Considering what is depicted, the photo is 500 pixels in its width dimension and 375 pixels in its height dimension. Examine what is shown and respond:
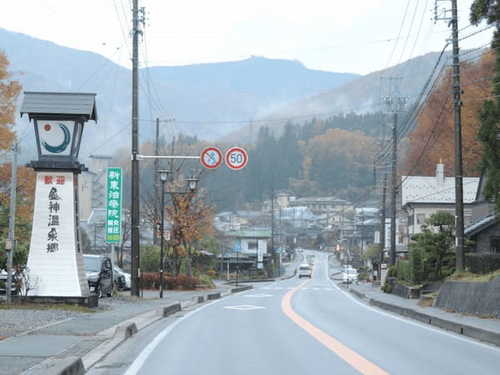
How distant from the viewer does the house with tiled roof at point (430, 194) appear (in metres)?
71.3

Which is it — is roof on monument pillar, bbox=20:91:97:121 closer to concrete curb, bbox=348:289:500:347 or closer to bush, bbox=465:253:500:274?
concrete curb, bbox=348:289:500:347

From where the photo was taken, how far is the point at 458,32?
30109 mm

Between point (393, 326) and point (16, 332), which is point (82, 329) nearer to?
point (16, 332)

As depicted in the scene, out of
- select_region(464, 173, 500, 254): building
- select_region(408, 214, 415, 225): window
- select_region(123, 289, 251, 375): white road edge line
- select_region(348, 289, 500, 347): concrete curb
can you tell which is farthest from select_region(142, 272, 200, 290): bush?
select_region(408, 214, 415, 225): window

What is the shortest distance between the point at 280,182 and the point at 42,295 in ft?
502

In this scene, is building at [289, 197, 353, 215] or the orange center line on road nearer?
the orange center line on road

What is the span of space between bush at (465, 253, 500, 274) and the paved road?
15.7 metres

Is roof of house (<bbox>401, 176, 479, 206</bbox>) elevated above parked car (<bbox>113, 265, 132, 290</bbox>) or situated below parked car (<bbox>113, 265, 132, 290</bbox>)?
above

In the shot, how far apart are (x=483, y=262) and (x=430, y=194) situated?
118 ft

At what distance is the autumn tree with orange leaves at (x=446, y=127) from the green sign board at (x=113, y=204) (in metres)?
26.5

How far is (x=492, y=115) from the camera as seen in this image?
78.0 feet

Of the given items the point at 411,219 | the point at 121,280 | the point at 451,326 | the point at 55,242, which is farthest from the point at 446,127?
the point at 451,326

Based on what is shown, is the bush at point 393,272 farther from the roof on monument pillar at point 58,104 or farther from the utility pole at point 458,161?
the roof on monument pillar at point 58,104

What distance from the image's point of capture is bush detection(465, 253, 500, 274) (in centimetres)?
3575
